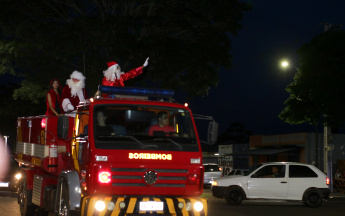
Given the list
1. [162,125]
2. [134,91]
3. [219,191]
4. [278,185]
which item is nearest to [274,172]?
[278,185]

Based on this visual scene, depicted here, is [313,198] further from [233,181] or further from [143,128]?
[143,128]

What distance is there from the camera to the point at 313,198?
1808 centimetres

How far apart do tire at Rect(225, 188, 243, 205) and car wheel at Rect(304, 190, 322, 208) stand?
220cm

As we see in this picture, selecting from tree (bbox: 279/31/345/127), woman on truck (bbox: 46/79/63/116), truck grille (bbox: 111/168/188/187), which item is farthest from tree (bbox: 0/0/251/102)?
truck grille (bbox: 111/168/188/187)

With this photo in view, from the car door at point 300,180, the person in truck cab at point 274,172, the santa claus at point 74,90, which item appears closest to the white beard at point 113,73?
the santa claus at point 74,90

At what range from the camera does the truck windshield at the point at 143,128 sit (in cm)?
773

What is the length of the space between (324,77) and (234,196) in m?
12.6

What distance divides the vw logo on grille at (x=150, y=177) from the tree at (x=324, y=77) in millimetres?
21685

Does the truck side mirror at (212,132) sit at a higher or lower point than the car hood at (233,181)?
higher

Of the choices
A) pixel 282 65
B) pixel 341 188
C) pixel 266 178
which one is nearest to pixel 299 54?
pixel 282 65

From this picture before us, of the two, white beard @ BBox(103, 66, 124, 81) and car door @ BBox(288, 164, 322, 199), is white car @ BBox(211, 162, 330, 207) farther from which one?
white beard @ BBox(103, 66, 124, 81)

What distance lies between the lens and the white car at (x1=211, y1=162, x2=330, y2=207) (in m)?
18.1

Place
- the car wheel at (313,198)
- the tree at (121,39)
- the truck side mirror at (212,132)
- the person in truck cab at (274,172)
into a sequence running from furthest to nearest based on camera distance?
the tree at (121,39) → the person in truck cab at (274,172) → the car wheel at (313,198) → the truck side mirror at (212,132)

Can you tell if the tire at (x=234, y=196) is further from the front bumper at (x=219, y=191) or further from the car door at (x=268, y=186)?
the car door at (x=268, y=186)
